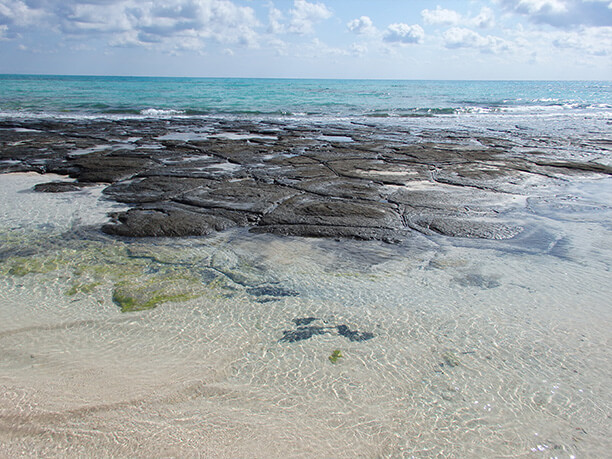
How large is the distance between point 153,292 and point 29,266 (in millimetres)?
1331

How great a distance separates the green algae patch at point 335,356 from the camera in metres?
2.81

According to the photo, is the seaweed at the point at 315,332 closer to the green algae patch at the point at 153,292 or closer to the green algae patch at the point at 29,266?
the green algae patch at the point at 153,292

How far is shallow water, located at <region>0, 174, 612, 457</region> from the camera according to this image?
221 centimetres

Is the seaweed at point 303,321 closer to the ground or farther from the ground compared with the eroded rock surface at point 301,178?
farther from the ground

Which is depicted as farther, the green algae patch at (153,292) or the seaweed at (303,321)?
the green algae patch at (153,292)

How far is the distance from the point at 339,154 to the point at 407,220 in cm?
537

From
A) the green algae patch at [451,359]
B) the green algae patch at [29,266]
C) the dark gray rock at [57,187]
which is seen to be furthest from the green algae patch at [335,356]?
the dark gray rock at [57,187]

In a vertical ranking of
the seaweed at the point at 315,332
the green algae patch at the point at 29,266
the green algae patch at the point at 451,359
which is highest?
the green algae patch at the point at 451,359

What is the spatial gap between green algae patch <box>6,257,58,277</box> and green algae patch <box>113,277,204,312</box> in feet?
2.59

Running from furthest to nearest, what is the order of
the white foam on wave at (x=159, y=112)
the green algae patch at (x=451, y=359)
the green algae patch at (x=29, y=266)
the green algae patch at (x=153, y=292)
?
the white foam on wave at (x=159, y=112) → the green algae patch at (x=29, y=266) → the green algae patch at (x=153, y=292) → the green algae patch at (x=451, y=359)

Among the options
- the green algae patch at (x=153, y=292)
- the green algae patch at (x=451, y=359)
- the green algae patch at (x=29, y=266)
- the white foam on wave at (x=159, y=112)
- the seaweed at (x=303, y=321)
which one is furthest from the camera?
the white foam on wave at (x=159, y=112)

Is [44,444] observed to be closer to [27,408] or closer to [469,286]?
[27,408]

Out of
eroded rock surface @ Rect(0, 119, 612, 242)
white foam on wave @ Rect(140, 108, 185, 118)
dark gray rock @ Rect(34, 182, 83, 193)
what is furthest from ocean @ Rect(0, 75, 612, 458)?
white foam on wave @ Rect(140, 108, 185, 118)

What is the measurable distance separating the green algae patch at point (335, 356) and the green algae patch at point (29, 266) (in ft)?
8.85
